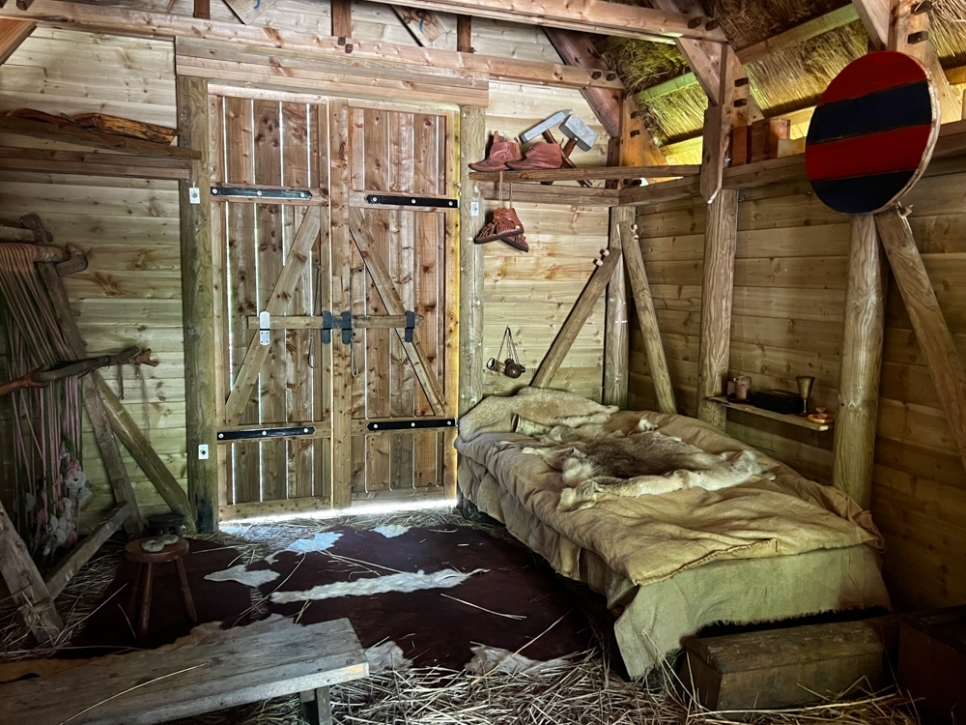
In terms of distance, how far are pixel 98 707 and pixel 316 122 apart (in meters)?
3.54

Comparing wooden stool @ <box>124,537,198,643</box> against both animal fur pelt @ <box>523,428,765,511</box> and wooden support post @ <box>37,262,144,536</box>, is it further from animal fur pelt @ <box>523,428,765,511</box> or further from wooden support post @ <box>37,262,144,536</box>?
animal fur pelt @ <box>523,428,765,511</box>

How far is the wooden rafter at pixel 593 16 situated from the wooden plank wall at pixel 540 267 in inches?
40.3

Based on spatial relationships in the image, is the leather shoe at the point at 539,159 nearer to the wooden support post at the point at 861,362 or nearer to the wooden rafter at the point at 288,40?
the wooden rafter at the point at 288,40

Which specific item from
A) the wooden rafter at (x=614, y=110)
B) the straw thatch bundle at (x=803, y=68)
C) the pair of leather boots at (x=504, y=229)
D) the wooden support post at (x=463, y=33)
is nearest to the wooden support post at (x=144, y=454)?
the pair of leather boots at (x=504, y=229)

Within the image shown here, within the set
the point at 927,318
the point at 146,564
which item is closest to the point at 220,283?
the point at 146,564

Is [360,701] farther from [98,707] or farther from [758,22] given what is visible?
[758,22]

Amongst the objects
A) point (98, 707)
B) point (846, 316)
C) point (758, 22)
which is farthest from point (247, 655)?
point (758, 22)

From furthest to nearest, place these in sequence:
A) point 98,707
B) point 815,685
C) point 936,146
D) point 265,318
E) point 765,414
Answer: point 265,318, point 765,414, point 936,146, point 815,685, point 98,707

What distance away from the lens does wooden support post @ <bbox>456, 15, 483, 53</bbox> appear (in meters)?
4.73

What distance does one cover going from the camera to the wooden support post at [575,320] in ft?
17.1

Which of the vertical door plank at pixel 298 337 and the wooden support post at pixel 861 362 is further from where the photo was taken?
the vertical door plank at pixel 298 337

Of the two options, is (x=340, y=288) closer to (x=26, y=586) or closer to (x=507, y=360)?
(x=507, y=360)

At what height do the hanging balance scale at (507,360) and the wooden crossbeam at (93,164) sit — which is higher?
the wooden crossbeam at (93,164)

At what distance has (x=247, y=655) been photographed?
95.3 inches
